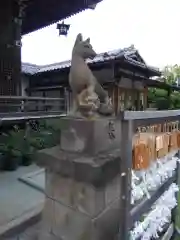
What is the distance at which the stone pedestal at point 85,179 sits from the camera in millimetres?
1554

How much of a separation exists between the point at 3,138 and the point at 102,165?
436cm

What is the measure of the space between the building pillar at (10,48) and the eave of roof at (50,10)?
2.20ft

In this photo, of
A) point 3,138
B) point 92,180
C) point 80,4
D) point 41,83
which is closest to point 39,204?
point 92,180

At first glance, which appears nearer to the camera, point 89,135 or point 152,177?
point 89,135

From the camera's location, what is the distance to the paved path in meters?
2.74

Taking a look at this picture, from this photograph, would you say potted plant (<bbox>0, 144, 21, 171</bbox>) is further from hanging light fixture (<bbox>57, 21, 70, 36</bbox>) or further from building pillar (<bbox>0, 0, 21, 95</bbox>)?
hanging light fixture (<bbox>57, 21, 70, 36</bbox>)

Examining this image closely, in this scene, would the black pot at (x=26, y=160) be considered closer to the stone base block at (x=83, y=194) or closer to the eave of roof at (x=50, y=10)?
the stone base block at (x=83, y=194)

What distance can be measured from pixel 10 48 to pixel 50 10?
6.21ft

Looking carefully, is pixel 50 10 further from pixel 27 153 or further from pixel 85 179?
pixel 85 179

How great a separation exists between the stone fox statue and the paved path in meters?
1.58

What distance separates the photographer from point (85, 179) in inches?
60.9

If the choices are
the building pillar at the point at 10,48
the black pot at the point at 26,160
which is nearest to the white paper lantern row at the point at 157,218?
the black pot at the point at 26,160

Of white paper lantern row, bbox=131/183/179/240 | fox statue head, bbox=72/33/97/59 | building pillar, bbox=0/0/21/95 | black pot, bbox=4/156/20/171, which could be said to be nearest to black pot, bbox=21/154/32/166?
black pot, bbox=4/156/20/171

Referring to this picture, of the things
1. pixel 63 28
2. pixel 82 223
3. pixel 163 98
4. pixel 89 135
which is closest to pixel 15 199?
pixel 82 223
